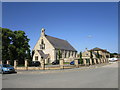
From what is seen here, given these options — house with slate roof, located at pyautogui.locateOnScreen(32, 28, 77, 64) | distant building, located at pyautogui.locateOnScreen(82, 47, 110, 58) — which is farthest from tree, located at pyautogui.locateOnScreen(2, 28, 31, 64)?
distant building, located at pyautogui.locateOnScreen(82, 47, 110, 58)

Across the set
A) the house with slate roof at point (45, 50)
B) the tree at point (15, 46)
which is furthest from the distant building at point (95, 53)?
the tree at point (15, 46)

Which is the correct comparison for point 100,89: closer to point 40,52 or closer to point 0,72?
point 0,72

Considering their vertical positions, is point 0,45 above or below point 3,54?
above

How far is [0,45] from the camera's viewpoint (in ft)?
133

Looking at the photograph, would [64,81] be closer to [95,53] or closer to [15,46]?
[15,46]

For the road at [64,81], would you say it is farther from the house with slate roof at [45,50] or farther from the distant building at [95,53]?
the distant building at [95,53]

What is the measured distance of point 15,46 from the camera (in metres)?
44.9

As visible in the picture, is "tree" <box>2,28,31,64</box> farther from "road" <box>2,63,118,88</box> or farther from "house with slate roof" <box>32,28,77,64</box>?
"road" <box>2,63,118,88</box>

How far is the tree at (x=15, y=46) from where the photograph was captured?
42188mm

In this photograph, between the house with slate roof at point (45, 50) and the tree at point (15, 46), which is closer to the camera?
the tree at point (15, 46)

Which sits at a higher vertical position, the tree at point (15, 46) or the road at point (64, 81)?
the tree at point (15, 46)

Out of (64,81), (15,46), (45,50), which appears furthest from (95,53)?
(64,81)

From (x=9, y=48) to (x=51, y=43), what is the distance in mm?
24697

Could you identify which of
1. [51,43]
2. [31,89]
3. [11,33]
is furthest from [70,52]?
[31,89]
